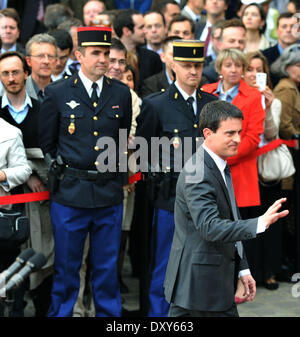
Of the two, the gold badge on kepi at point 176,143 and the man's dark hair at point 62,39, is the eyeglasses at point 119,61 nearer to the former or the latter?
the man's dark hair at point 62,39

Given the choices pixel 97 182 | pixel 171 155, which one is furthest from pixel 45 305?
pixel 171 155

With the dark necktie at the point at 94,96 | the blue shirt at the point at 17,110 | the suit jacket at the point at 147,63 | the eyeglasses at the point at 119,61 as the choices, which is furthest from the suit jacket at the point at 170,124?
the suit jacket at the point at 147,63

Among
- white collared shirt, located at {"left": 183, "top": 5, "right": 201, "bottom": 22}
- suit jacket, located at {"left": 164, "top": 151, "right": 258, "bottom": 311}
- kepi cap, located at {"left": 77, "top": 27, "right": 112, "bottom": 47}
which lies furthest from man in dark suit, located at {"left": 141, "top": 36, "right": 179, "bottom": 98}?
suit jacket, located at {"left": 164, "top": 151, "right": 258, "bottom": 311}

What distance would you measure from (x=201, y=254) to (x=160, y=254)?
172 centimetres

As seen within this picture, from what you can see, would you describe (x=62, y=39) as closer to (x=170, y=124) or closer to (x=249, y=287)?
(x=170, y=124)

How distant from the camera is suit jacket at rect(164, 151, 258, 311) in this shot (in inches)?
174

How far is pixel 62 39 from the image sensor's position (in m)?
7.51

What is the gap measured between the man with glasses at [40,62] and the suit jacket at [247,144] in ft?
5.11

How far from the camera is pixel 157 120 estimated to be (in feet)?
20.3

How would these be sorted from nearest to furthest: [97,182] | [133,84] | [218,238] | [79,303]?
[218,238], [97,182], [79,303], [133,84]

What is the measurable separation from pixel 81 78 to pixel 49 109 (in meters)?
0.39

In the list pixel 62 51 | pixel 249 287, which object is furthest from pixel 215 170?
pixel 62 51
